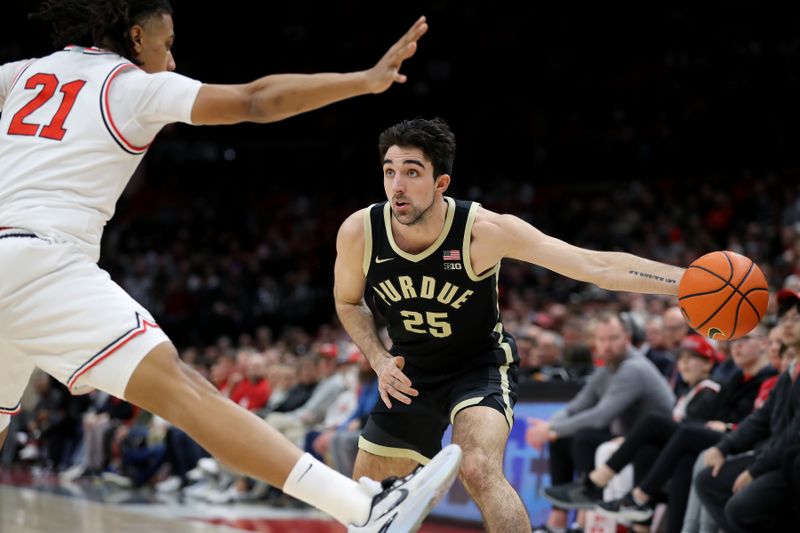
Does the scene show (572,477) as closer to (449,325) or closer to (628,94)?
(449,325)

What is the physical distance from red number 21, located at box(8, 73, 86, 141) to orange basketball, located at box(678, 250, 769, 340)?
2.56 m

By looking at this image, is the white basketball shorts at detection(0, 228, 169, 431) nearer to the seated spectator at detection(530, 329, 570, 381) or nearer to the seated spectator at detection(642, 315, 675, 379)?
the seated spectator at detection(642, 315, 675, 379)

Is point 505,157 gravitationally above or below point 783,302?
above

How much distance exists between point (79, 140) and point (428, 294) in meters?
1.90

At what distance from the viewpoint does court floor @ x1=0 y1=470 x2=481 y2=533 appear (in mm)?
9055

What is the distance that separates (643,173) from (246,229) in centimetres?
922

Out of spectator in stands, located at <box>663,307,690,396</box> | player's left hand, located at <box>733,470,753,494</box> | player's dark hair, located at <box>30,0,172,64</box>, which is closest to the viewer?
player's dark hair, located at <box>30,0,172,64</box>

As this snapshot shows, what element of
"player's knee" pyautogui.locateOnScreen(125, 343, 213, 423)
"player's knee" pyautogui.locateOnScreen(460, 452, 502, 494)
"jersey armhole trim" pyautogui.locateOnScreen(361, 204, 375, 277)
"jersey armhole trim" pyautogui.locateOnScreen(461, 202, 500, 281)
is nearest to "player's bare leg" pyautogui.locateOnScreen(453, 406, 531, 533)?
"player's knee" pyautogui.locateOnScreen(460, 452, 502, 494)

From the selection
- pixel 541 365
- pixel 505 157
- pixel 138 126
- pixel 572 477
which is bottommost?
→ pixel 572 477

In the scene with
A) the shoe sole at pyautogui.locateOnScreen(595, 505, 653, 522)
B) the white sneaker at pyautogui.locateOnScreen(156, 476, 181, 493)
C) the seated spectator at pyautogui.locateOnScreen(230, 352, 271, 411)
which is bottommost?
the white sneaker at pyautogui.locateOnScreen(156, 476, 181, 493)

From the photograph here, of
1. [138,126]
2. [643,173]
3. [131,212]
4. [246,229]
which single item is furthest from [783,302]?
[131,212]

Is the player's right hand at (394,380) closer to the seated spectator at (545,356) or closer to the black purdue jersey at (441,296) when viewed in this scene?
the black purdue jersey at (441,296)

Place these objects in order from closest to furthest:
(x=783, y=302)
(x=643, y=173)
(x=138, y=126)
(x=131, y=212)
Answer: (x=138, y=126) → (x=783, y=302) → (x=643, y=173) → (x=131, y=212)

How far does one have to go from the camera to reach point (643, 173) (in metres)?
19.2
